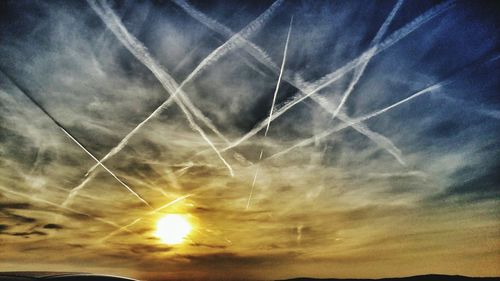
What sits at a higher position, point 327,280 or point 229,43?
point 229,43

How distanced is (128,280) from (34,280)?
838 millimetres

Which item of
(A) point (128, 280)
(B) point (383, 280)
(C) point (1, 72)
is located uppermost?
(C) point (1, 72)

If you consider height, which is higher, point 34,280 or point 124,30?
point 124,30

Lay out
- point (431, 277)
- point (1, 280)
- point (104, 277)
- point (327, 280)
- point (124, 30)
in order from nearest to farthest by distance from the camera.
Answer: point (1, 280)
point (104, 277)
point (124, 30)
point (431, 277)
point (327, 280)

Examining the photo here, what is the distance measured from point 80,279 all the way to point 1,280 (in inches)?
19.7

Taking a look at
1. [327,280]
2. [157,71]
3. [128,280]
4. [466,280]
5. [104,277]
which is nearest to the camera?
[104,277]

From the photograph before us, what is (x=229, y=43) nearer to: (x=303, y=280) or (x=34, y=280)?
(x=34, y=280)

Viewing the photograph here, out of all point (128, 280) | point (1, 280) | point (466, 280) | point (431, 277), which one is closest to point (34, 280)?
point (1, 280)

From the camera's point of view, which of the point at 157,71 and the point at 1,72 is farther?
the point at 157,71

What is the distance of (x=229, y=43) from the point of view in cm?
594

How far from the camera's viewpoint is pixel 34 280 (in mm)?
1956

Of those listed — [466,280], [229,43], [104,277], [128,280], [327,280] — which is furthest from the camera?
[327,280]

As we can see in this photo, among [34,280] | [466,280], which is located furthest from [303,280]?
[34,280]

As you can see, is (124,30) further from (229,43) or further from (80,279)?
(80,279)
